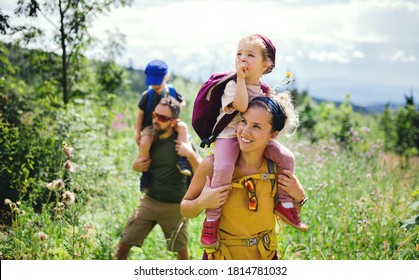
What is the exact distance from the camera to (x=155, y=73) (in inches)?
154

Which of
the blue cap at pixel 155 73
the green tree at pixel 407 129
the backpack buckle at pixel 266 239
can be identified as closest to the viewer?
the backpack buckle at pixel 266 239

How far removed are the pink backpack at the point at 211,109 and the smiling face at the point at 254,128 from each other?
0.47ft

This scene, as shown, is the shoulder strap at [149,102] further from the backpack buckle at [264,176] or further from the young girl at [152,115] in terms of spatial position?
the backpack buckle at [264,176]

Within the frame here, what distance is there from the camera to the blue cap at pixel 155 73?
3.90 metres

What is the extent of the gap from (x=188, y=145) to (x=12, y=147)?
1.44 metres

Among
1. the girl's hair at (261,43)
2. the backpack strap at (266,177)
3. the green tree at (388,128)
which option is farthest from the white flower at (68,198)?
the green tree at (388,128)

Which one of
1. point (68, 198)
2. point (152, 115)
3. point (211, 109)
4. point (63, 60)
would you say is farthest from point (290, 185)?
point (63, 60)

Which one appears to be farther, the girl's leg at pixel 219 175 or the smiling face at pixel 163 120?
the smiling face at pixel 163 120

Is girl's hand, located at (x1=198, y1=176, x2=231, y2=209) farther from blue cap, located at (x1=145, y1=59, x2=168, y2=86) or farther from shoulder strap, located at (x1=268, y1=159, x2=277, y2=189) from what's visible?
blue cap, located at (x1=145, y1=59, x2=168, y2=86)

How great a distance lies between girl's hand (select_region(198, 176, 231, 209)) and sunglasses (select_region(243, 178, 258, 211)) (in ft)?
0.33

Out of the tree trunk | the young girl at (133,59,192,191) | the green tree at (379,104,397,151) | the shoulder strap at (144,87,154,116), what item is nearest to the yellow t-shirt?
the young girl at (133,59,192,191)
